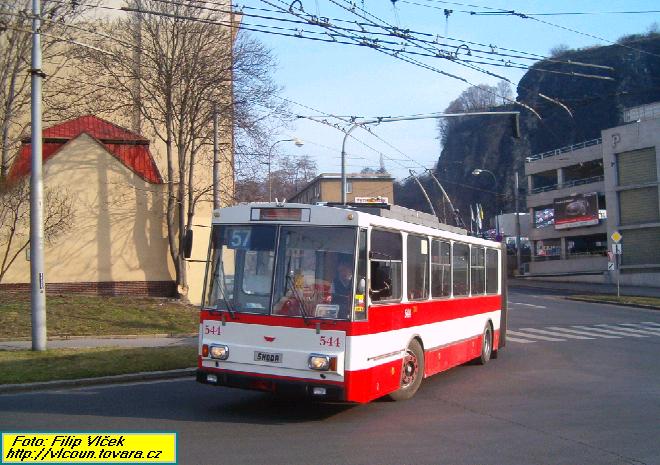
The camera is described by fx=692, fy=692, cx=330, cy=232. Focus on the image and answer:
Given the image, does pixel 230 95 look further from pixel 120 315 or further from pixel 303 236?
pixel 303 236

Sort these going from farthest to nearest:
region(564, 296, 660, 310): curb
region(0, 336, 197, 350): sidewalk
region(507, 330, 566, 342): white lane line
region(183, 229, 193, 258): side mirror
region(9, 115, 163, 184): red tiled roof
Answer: region(564, 296, 660, 310): curb, region(9, 115, 163, 184): red tiled roof, region(507, 330, 566, 342): white lane line, region(0, 336, 197, 350): sidewalk, region(183, 229, 193, 258): side mirror

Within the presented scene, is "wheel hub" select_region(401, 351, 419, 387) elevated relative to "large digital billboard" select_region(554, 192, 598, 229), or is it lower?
lower

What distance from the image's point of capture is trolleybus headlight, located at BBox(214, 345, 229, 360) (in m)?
9.14

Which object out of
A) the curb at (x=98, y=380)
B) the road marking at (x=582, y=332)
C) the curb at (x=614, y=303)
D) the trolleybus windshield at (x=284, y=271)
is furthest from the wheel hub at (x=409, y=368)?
the curb at (x=614, y=303)

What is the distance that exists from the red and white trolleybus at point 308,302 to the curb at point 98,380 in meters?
3.48

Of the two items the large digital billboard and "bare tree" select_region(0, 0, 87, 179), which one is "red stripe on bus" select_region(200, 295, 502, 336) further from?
the large digital billboard

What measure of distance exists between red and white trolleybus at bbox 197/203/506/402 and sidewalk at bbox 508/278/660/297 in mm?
38560

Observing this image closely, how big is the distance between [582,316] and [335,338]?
78.7 feet

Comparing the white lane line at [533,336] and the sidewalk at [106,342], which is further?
the white lane line at [533,336]

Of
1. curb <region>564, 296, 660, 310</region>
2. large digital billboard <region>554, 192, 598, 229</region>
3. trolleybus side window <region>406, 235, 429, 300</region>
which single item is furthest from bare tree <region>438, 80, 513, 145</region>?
trolleybus side window <region>406, 235, 429, 300</region>

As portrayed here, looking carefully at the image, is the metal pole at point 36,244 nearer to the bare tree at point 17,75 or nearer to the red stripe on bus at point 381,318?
the red stripe on bus at point 381,318

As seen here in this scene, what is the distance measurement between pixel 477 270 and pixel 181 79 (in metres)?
15.7

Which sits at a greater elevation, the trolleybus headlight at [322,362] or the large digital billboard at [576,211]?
the large digital billboard at [576,211]

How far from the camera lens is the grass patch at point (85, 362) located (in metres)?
12.1
